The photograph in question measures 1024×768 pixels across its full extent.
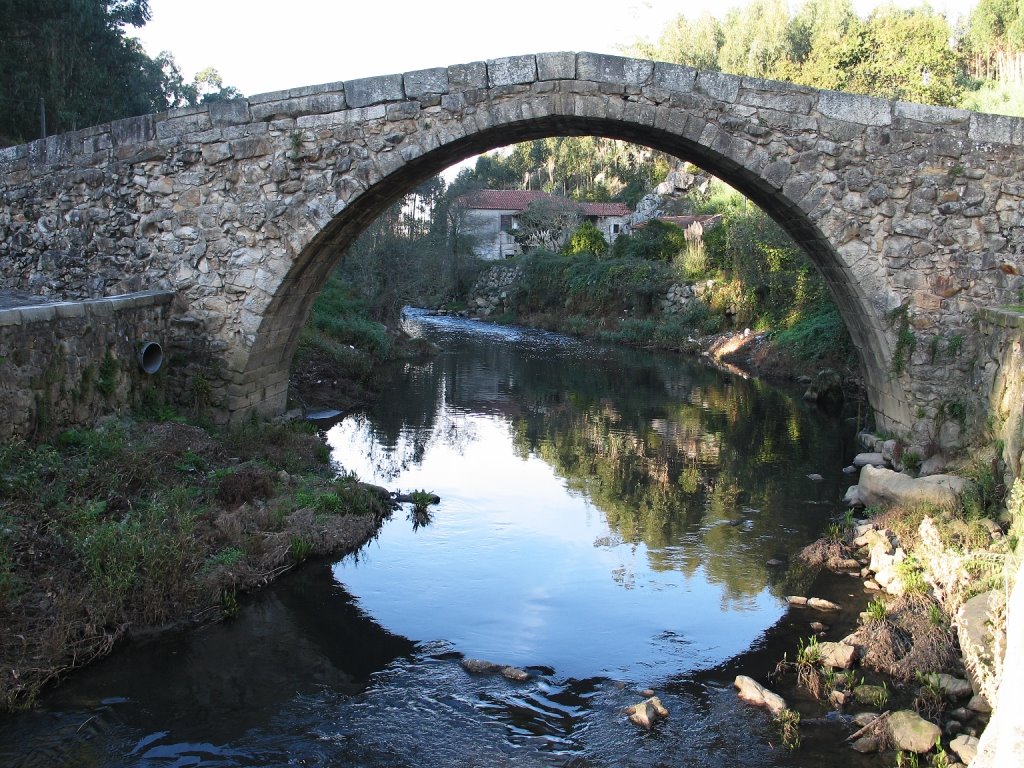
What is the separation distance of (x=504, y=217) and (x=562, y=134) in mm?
33102

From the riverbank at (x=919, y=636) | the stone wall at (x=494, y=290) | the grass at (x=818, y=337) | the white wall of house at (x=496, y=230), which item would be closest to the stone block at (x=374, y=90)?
the riverbank at (x=919, y=636)

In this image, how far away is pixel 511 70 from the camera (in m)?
8.71

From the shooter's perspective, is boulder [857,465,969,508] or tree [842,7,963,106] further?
tree [842,7,963,106]

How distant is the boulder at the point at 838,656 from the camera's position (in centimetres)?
510

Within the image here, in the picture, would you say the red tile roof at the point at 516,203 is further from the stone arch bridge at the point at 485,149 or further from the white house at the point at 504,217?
the stone arch bridge at the point at 485,149

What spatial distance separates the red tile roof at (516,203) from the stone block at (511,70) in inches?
1129

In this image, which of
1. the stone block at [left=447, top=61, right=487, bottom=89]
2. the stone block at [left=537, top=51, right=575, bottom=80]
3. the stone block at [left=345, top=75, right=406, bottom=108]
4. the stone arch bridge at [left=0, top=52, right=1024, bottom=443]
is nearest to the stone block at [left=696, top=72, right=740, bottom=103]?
the stone arch bridge at [left=0, top=52, right=1024, bottom=443]

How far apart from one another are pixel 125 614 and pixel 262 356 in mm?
4978

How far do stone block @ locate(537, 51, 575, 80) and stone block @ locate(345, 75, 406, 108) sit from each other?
140 centimetres

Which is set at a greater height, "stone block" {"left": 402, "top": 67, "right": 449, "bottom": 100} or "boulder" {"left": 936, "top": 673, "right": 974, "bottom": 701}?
"stone block" {"left": 402, "top": 67, "right": 449, "bottom": 100}

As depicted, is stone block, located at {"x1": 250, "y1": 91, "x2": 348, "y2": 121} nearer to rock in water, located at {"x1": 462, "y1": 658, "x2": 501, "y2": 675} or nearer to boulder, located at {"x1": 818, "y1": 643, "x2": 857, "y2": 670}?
rock in water, located at {"x1": 462, "y1": 658, "x2": 501, "y2": 675}

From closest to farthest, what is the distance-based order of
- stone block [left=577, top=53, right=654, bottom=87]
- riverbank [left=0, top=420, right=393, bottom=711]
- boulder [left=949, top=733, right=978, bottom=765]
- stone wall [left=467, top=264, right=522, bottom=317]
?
boulder [left=949, top=733, right=978, bottom=765] → riverbank [left=0, top=420, right=393, bottom=711] → stone block [left=577, top=53, right=654, bottom=87] → stone wall [left=467, top=264, right=522, bottom=317]

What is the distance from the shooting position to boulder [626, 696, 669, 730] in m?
4.57

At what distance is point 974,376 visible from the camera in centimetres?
834
